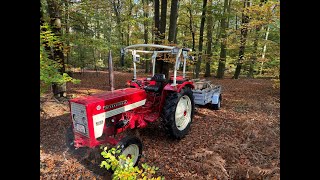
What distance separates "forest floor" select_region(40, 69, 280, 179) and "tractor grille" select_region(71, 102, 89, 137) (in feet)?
2.18

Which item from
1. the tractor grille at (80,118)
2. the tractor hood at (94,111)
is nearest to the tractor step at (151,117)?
the tractor hood at (94,111)

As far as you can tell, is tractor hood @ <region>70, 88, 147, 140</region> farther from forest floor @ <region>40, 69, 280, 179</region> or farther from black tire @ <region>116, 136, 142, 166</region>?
forest floor @ <region>40, 69, 280, 179</region>

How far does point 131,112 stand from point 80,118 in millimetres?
1047

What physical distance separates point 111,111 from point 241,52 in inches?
463

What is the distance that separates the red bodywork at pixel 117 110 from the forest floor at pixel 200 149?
528 mm

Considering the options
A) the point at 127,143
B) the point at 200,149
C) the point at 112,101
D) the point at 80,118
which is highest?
the point at 112,101

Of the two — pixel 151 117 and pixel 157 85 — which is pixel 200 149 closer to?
pixel 151 117

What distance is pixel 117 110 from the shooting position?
358 centimetres

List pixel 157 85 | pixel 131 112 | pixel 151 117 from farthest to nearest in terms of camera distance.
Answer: pixel 157 85, pixel 151 117, pixel 131 112

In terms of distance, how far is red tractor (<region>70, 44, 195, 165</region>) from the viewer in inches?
125

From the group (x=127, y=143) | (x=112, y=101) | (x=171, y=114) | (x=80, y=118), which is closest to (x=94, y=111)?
(x=80, y=118)

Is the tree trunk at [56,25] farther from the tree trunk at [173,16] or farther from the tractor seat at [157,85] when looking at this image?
the tree trunk at [173,16]

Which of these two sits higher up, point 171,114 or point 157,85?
point 157,85
